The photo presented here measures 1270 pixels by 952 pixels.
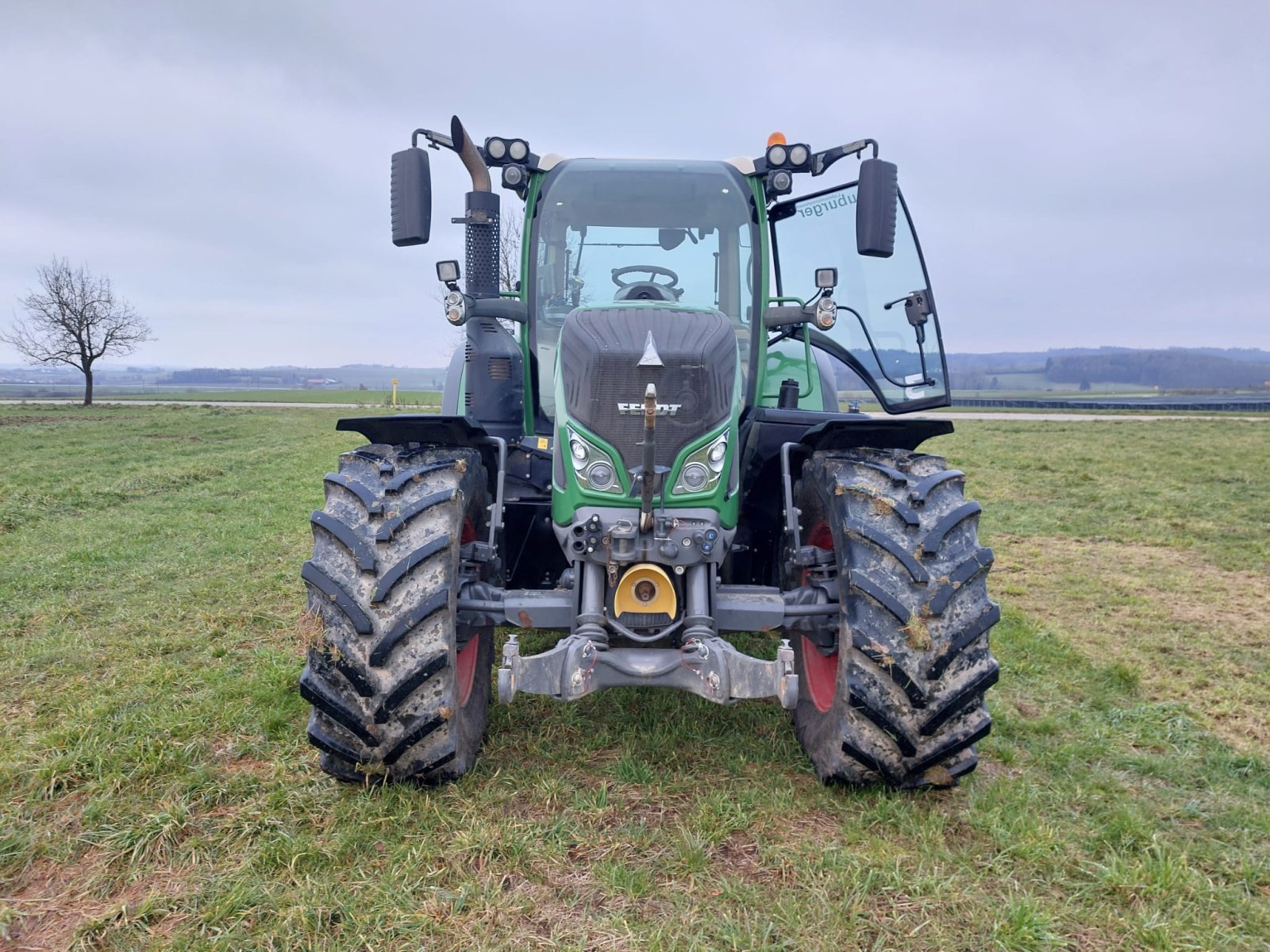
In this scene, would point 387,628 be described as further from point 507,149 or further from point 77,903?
point 507,149

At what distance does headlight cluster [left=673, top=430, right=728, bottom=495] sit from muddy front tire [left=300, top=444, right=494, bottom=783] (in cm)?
89

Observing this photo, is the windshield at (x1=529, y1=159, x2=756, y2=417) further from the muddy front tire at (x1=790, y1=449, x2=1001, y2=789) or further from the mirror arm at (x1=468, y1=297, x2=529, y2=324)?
the muddy front tire at (x1=790, y1=449, x2=1001, y2=789)

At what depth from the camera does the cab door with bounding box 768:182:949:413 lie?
534 centimetres

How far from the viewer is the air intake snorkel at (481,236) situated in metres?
4.58

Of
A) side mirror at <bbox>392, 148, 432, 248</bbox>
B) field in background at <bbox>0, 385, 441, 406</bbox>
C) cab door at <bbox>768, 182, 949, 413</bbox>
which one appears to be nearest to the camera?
side mirror at <bbox>392, 148, 432, 248</bbox>

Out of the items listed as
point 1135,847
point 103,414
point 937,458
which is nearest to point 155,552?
point 937,458

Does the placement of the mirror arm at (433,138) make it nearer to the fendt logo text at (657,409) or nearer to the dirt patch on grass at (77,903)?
the fendt logo text at (657,409)

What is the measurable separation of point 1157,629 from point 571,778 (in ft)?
14.2

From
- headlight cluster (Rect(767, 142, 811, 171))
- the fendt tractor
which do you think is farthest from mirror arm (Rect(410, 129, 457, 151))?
headlight cluster (Rect(767, 142, 811, 171))

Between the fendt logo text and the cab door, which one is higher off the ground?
the cab door

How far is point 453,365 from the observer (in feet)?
19.2

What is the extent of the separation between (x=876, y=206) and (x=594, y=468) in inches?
73.8

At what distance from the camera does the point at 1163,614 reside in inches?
242

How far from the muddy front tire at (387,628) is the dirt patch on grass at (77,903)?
0.68 metres
